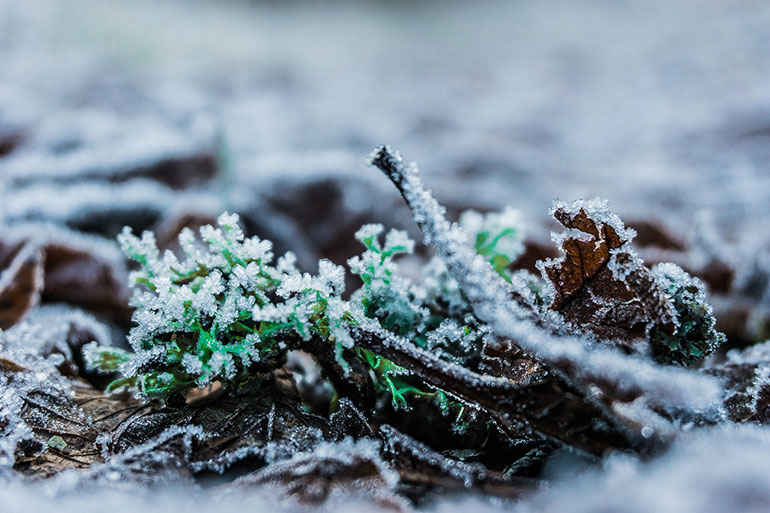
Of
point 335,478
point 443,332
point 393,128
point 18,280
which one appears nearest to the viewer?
point 335,478

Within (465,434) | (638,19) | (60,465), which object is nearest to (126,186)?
(60,465)

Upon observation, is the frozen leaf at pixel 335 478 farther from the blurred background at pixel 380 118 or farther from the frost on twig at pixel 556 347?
the blurred background at pixel 380 118

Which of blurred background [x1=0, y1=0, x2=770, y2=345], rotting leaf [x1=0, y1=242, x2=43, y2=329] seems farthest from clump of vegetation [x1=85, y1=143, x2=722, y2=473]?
blurred background [x1=0, y1=0, x2=770, y2=345]

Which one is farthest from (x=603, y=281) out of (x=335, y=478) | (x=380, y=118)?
(x=380, y=118)

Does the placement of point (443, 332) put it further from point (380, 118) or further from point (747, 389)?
point (380, 118)

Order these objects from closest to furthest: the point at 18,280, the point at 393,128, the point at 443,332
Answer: the point at 443,332
the point at 18,280
the point at 393,128

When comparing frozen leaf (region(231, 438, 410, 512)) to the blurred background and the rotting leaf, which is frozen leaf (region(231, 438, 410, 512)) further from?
the blurred background

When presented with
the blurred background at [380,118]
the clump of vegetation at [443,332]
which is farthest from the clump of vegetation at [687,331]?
the blurred background at [380,118]

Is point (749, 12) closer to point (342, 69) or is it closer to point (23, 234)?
point (342, 69)
